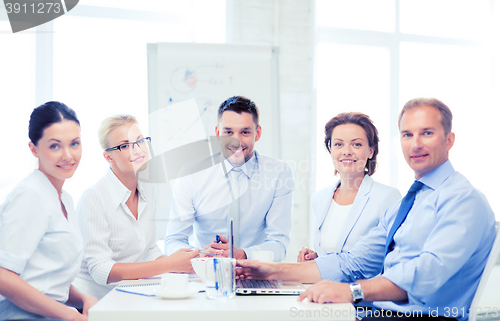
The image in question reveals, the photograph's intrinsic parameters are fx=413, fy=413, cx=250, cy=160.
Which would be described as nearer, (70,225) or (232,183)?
(70,225)

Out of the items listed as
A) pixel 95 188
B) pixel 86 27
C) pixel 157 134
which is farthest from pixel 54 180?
pixel 86 27

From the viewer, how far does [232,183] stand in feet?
7.58

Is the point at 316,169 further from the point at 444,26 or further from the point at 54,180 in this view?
the point at 54,180

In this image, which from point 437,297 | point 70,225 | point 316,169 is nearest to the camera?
point 437,297

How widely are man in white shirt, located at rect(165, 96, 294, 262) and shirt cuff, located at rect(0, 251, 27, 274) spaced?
945 millimetres

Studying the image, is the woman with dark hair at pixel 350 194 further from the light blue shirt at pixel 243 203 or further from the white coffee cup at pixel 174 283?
the white coffee cup at pixel 174 283

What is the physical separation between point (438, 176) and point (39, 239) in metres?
1.34

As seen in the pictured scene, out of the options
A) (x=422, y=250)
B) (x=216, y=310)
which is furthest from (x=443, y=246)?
(x=216, y=310)

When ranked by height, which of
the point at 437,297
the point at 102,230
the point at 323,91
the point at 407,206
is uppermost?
the point at 323,91

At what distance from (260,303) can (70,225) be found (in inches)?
29.1

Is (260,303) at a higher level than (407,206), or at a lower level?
lower

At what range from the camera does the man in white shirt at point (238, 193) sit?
2.18 meters

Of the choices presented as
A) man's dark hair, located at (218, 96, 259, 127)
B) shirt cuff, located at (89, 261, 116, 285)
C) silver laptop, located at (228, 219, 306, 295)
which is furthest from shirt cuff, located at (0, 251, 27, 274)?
man's dark hair, located at (218, 96, 259, 127)

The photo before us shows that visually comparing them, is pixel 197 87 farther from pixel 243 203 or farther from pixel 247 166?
pixel 243 203
